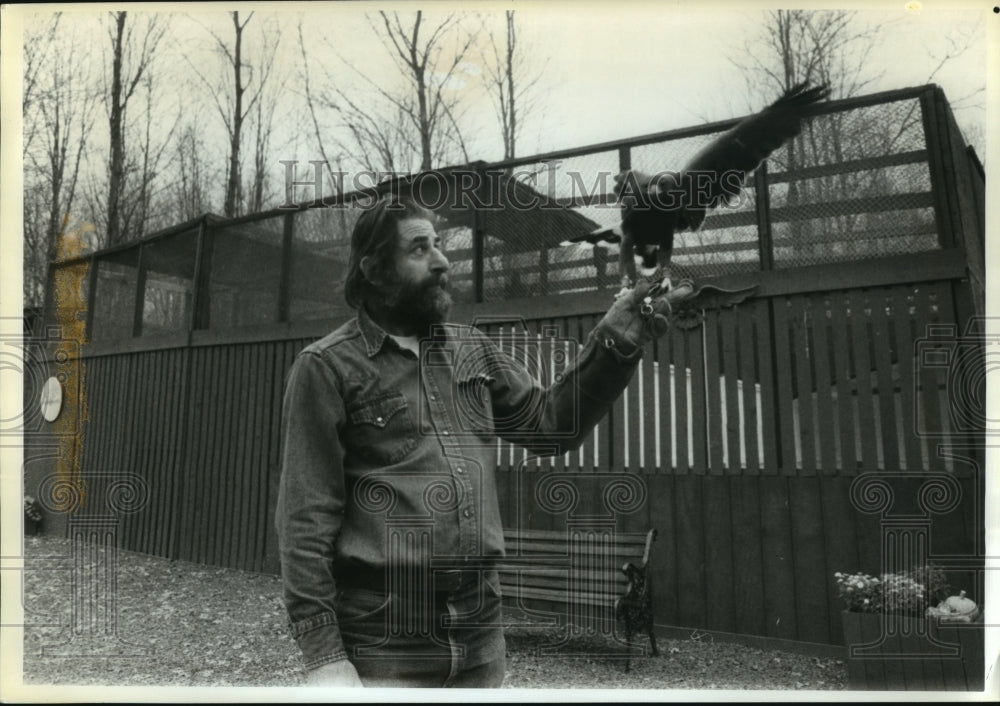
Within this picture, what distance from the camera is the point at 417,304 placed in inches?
76.2

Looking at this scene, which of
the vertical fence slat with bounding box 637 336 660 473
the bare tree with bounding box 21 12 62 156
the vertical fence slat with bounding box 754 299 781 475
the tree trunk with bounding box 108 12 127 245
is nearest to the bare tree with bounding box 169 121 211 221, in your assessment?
the tree trunk with bounding box 108 12 127 245

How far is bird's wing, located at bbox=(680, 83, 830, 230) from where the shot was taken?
3213 mm

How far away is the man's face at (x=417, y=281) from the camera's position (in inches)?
76.2

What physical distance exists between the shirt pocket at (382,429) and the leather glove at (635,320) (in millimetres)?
492

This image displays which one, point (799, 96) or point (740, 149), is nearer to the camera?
point (799, 96)

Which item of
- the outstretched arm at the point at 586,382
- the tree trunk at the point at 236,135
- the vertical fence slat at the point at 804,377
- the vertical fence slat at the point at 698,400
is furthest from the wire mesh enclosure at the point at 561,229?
the outstretched arm at the point at 586,382

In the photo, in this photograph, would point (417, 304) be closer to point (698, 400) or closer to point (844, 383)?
point (698, 400)

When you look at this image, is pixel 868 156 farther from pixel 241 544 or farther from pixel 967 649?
pixel 241 544

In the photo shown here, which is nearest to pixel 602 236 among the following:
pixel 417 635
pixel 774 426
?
pixel 774 426

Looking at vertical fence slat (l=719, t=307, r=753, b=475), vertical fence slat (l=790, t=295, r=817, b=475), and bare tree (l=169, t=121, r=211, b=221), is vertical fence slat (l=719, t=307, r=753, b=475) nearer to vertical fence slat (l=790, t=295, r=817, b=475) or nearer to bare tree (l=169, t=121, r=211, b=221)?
vertical fence slat (l=790, t=295, r=817, b=475)

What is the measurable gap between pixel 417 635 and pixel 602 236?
2.79m

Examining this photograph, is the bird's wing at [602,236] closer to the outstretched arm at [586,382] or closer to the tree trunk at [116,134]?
the outstretched arm at [586,382]

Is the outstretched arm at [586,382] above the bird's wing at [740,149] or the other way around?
the other way around

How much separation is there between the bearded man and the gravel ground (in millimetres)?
1553
